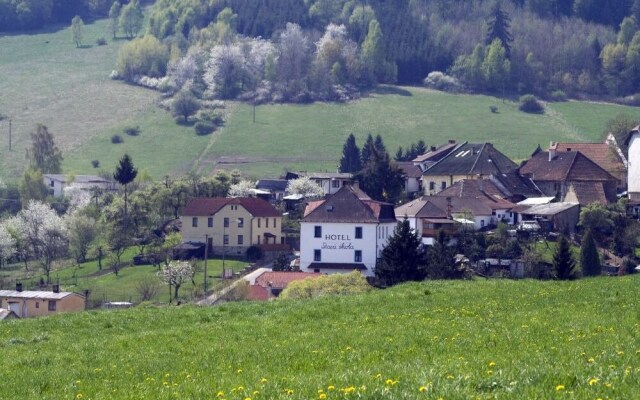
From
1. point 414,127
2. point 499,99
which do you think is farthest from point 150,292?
point 499,99

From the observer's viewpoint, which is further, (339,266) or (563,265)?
(339,266)

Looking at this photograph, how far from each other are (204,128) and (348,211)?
6428 centimetres

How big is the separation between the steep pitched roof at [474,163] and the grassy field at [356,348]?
62.3m

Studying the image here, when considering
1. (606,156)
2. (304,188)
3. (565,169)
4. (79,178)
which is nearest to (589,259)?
(565,169)

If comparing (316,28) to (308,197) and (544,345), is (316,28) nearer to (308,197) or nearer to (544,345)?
(308,197)

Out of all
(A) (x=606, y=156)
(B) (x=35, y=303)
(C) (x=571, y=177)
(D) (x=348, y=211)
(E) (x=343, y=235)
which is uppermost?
(A) (x=606, y=156)

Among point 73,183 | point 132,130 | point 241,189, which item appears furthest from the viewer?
point 132,130

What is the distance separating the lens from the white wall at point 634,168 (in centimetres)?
8238

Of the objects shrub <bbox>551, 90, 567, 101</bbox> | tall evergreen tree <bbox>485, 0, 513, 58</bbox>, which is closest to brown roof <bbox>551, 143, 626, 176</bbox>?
shrub <bbox>551, 90, 567, 101</bbox>

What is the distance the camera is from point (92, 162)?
4779 inches

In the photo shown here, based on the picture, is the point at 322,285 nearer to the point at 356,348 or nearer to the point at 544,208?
the point at 356,348

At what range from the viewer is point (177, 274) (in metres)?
63.9

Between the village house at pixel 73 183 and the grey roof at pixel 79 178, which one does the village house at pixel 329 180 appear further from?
the grey roof at pixel 79 178

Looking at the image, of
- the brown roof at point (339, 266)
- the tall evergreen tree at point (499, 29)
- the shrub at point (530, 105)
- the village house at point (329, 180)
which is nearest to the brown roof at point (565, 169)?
the village house at point (329, 180)
